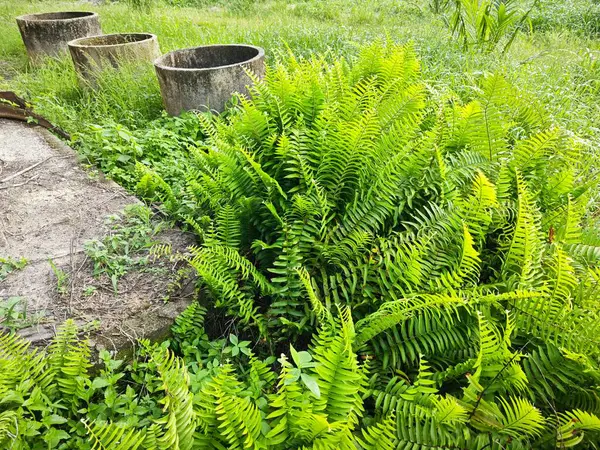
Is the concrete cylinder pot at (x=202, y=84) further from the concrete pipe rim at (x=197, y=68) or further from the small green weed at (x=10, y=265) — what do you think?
the small green weed at (x=10, y=265)

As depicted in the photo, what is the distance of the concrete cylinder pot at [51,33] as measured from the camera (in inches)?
233

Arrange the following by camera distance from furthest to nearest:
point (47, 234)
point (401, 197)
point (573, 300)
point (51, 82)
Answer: point (51, 82)
point (47, 234)
point (401, 197)
point (573, 300)

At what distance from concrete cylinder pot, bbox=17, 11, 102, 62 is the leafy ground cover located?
361 centimetres

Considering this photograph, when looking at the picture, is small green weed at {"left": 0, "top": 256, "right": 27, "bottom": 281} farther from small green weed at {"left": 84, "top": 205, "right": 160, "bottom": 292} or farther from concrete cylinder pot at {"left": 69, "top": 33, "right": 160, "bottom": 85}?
concrete cylinder pot at {"left": 69, "top": 33, "right": 160, "bottom": 85}

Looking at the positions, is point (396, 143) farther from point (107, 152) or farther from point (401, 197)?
point (107, 152)

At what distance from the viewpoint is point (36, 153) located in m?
3.47

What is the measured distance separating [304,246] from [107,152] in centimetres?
218

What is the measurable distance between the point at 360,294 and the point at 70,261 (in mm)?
1644

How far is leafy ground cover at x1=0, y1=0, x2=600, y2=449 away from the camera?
1.60 metres

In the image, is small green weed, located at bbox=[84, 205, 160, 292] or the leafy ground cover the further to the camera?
small green weed, located at bbox=[84, 205, 160, 292]

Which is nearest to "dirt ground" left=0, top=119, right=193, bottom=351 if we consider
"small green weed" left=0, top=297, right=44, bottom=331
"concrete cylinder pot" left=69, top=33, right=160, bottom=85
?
"small green weed" left=0, top=297, right=44, bottom=331

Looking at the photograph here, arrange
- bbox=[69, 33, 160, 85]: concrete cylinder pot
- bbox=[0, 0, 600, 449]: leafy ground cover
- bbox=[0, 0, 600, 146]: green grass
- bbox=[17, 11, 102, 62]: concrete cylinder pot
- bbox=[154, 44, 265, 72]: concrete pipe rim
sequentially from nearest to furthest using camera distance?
bbox=[0, 0, 600, 449]: leafy ground cover → bbox=[154, 44, 265, 72]: concrete pipe rim → bbox=[0, 0, 600, 146]: green grass → bbox=[69, 33, 160, 85]: concrete cylinder pot → bbox=[17, 11, 102, 62]: concrete cylinder pot

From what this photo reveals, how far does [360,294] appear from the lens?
2.16m

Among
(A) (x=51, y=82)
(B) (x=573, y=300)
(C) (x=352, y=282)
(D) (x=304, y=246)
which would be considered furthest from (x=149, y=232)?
(A) (x=51, y=82)
